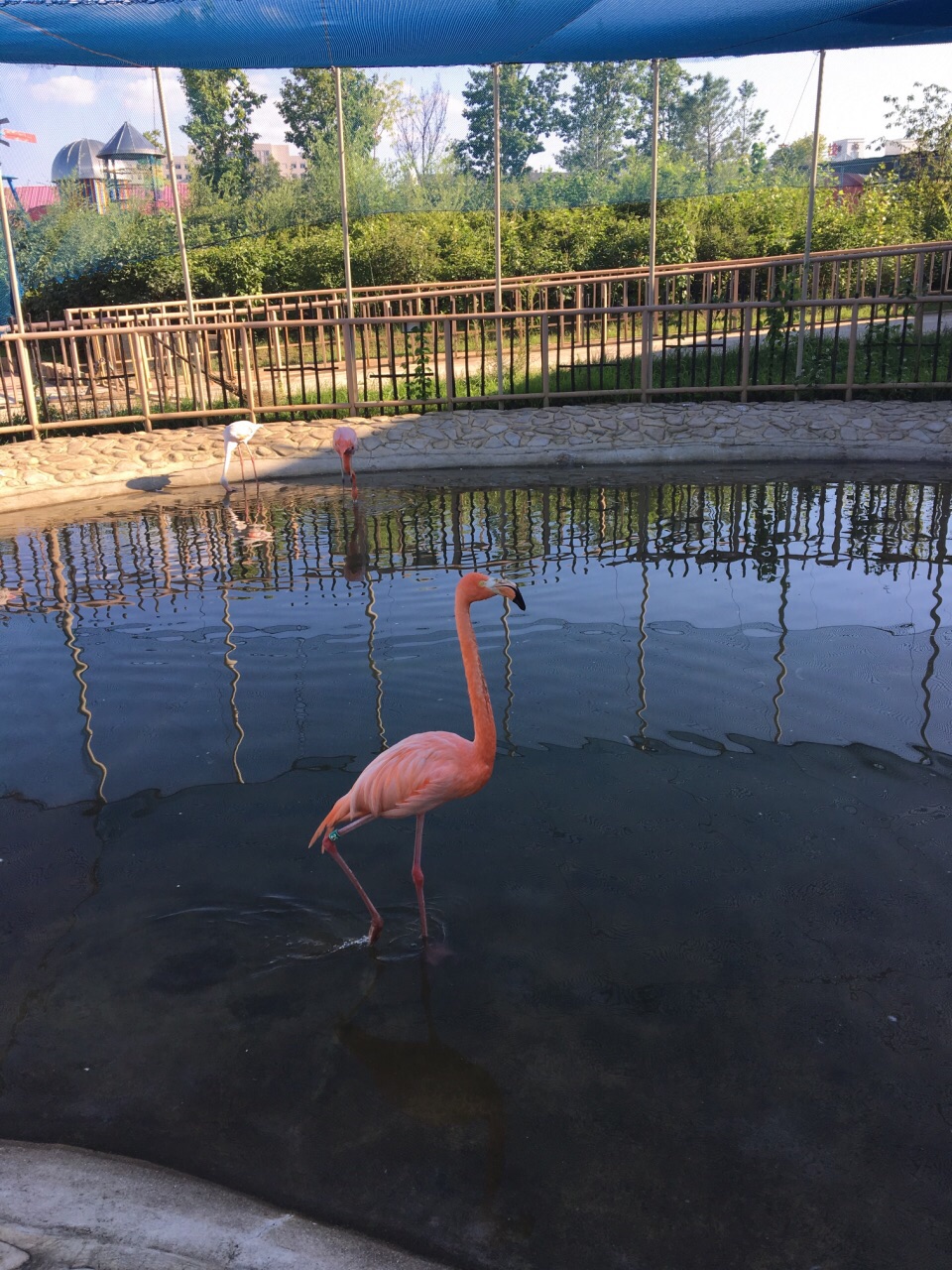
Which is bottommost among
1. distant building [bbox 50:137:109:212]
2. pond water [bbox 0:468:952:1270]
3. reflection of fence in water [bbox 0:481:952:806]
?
pond water [bbox 0:468:952:1270]

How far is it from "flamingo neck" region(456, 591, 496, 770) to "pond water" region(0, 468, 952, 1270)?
76 cm

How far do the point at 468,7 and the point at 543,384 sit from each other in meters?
4.79

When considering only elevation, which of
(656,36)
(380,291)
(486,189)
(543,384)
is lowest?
(543,384)

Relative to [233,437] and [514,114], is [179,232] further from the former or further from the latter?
[514,114]

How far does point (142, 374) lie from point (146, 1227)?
12.3m

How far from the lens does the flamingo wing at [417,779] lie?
3844 mm

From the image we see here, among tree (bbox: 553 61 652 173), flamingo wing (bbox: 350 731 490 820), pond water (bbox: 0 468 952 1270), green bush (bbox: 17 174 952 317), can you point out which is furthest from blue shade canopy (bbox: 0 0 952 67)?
green bush (bbox: 17 174 952 317)

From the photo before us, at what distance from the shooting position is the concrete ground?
8.72 feet

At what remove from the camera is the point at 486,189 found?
15.0 meters

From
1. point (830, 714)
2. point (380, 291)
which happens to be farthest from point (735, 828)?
point (380, 291)

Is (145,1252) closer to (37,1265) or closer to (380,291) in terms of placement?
(37,1265)

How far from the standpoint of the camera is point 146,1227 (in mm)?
2771

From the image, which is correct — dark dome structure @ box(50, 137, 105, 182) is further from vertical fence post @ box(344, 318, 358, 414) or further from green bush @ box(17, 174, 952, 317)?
vertical fence post @ box(344, 318, 358, 414)

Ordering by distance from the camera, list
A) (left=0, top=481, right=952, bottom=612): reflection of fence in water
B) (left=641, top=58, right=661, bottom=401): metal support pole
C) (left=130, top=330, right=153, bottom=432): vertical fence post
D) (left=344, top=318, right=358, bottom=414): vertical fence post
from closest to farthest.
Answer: (left=0, top=481, right=952, bottom=612): reflection of fence in water → (left=641, top=58, right=661, bottom=401): metal support pole → (left=130, top=330, right=153, bottom=432): vertical fence post → (left=344, top=318, right=358, bottom=414): vertical fence post
